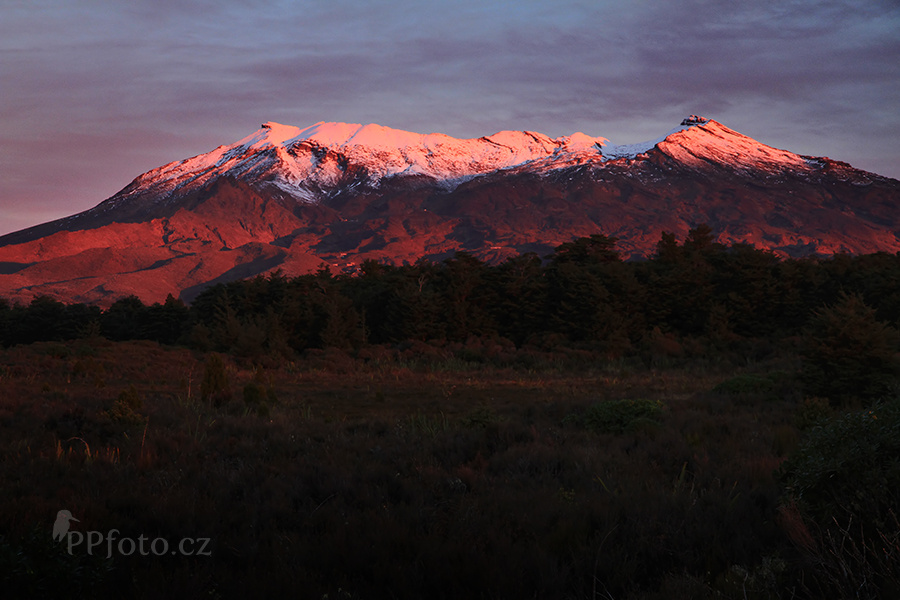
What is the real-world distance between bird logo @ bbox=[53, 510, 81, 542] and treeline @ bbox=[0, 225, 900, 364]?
1938 cm

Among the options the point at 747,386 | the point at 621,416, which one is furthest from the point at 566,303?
the point at 621,416

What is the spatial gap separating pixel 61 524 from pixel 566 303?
23.7m

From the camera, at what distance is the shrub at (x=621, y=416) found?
8039 millimetres

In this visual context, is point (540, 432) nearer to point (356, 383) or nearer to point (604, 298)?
point (356, 383)

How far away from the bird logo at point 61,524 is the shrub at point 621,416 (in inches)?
243

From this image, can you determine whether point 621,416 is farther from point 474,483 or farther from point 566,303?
point 566,303

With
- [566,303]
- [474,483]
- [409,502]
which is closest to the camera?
[409,502]

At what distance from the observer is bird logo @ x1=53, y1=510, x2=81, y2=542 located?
3748 mm

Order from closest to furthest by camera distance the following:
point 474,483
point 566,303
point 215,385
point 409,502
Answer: point 409,502 → point 474,483 → point 215,385 → point 566,303

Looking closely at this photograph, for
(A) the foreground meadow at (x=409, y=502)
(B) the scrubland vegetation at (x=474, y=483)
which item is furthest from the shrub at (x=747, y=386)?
(A) the foreground meadow at (x=409, y=502)

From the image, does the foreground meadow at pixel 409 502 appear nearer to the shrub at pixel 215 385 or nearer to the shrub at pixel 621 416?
the shrub at pixel 621 416

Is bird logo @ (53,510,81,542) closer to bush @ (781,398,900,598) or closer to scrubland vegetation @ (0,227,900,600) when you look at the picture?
scrubland vegetation @ (0,227,900,600)

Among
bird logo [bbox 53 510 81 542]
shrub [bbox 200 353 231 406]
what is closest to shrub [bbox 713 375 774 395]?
shrub [bbox 200 353 231 406]

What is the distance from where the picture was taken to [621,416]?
8.42 m
